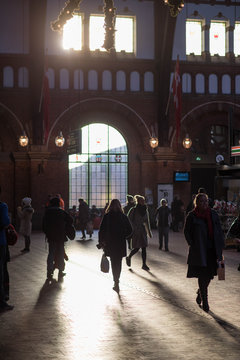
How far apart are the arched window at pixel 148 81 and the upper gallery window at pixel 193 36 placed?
2.11m

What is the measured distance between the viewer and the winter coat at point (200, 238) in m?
8.88

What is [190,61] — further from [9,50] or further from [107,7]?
[107,7]

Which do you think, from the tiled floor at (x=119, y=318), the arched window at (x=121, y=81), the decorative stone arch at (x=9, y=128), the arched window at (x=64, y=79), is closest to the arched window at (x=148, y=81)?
the arched window at (x=121, y=81)

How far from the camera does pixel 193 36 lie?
94.3 ft

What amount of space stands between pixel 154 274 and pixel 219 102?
1700 centimetres

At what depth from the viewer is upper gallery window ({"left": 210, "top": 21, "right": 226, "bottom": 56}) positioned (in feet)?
94.6

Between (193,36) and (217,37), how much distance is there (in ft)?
3.71

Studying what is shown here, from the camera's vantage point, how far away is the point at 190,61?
28391mm

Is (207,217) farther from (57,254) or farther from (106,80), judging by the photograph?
(106,80)

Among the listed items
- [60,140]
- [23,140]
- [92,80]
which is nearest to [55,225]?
[60,140]

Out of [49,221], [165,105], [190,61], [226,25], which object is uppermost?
[226,25]

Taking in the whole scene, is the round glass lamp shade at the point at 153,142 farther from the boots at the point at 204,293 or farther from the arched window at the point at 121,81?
the boots at the point at 204,293

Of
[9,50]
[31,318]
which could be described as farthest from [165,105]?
[31,318]

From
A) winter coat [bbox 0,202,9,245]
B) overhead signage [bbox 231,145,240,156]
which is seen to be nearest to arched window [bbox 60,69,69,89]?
overhead signage [bbox 231,145,240,156]
